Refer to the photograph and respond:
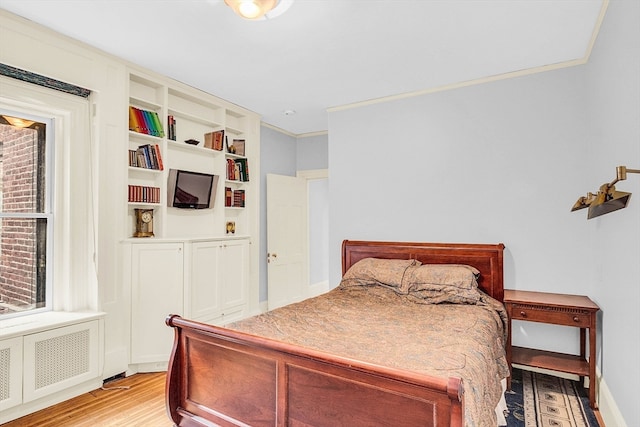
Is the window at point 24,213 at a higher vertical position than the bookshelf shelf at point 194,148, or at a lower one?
lower

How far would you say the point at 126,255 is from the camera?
3.11 meters

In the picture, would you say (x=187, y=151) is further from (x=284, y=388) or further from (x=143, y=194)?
(x=284, y=388)

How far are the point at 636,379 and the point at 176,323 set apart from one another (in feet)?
8.02

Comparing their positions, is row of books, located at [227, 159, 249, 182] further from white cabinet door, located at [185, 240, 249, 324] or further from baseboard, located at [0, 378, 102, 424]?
baseboard, located at [0, 378, 102, 424]

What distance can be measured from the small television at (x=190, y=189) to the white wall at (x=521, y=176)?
140 cm

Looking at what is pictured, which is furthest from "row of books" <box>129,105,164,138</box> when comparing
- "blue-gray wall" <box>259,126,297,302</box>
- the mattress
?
the mattress

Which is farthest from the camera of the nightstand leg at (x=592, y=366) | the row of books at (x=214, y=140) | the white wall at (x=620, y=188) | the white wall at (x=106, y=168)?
the row of books at (x=214, y=140)

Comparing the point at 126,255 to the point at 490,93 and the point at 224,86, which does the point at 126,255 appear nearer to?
the point at 224,86

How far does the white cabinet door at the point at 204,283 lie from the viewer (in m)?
3.41

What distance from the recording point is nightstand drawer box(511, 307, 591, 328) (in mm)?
2621

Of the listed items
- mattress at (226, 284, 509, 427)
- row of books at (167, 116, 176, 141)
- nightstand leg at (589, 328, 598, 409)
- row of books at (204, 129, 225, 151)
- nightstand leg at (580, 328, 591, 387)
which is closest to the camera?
mattress at (226, 284, 509, 427)

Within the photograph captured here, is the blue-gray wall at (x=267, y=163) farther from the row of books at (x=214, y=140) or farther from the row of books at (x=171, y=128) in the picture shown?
the row of books at (x=171, y=128)

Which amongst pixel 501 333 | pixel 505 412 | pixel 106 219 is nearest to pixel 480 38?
pixel 501 333

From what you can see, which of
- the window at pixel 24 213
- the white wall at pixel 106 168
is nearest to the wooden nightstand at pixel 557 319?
the white wall at pixel 106 168
